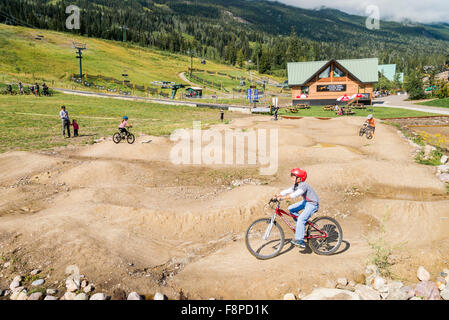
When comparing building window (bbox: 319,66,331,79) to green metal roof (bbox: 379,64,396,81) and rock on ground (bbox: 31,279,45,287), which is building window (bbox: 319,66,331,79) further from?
green metal roof (bbox: 379,64,396,81)

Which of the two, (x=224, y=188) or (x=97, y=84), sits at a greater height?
(x=97, y=84)

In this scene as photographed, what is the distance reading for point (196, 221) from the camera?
33.4 ft

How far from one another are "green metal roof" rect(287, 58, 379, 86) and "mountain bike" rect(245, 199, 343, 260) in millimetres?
58926

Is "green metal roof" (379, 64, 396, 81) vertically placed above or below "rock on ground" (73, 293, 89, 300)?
above

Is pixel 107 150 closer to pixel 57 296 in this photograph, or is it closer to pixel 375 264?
pixel 57 296

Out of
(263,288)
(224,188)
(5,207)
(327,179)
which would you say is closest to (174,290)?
(263,288)

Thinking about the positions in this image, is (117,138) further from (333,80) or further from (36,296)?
(333,80)

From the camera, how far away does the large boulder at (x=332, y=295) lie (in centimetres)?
608

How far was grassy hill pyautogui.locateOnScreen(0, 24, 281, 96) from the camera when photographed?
7262 cm

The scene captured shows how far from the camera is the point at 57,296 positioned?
644cm

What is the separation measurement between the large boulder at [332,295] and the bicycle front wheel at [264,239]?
1.76 m

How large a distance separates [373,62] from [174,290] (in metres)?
69.0

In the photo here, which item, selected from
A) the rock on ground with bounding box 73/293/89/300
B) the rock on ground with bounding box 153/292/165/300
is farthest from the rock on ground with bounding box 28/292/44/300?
the rock on ground with bounding box 153/292/165/300

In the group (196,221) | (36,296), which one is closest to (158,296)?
(36,296)
